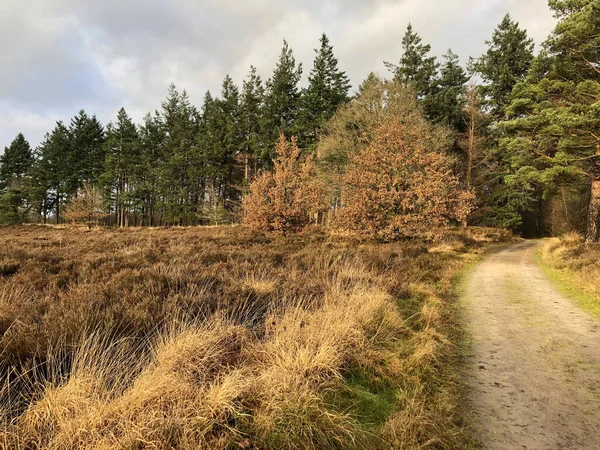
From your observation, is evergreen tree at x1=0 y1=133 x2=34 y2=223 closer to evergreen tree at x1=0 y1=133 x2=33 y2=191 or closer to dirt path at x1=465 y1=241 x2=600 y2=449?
evergreen tree at x1=0 y1=133 x2=33 y2=191

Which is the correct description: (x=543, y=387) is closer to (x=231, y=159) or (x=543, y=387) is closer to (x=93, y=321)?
(x=93, y=321)

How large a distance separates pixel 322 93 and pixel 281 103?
16.3 ft

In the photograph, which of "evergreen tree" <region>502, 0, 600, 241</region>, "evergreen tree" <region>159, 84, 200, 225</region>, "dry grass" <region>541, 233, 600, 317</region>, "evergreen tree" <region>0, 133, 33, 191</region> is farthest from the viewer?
"evergreen tree" <region>0, 133, 33, 191</region>

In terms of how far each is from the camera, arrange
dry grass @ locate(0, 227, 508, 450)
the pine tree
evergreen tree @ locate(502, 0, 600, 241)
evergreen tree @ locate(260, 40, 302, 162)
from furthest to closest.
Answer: the pine tree
evergreen tree @ locate(260, 40, 302, 162)
evergreen tree @ locate(502, 0, 600, 241)
dry grass @ locate(0, 227, 508, 450)

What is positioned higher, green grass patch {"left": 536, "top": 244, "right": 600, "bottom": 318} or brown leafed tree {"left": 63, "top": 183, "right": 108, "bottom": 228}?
brown leafed tree {"left": 63, "top": 183, "right": 108, "bottom": 228}

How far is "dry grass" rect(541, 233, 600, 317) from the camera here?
757 cm

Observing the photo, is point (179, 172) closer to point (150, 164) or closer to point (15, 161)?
point (150, 164)

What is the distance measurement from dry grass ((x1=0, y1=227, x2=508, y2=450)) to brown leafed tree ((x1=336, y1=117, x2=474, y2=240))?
8014 mm

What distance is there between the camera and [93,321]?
4324mm

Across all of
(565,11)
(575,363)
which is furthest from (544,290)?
(565,11)

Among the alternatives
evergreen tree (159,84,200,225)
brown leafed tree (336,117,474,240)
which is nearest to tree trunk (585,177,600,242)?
brown leafed tree (336,117,474,240)

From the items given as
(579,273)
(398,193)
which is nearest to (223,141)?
(398,193)

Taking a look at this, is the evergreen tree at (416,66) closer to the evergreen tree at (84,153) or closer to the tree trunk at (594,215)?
the tree trunk at (594,215)

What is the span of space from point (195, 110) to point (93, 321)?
47.7 m
